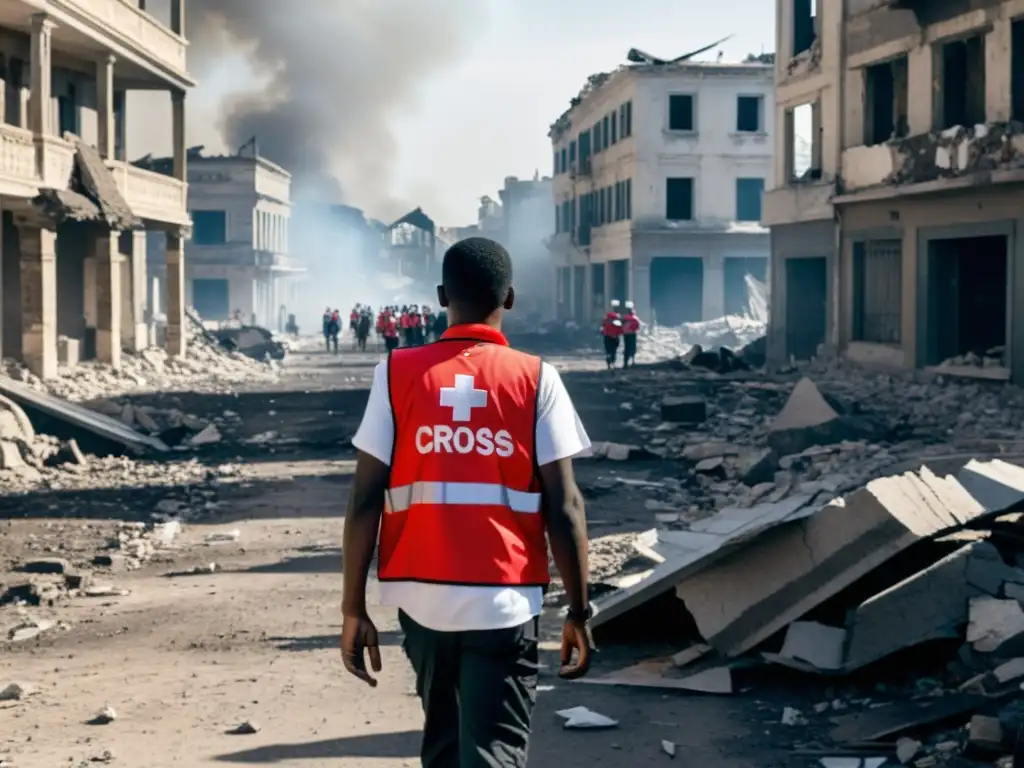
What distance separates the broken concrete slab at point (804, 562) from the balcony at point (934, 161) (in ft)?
46.2

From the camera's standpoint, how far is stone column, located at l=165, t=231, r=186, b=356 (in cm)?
3394

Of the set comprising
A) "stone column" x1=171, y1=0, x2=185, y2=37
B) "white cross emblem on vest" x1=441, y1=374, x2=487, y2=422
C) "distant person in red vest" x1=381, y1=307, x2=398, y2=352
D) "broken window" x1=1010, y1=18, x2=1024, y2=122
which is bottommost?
"white cross emblem on vest" x1=441, y1=374, x2=487, y2=422

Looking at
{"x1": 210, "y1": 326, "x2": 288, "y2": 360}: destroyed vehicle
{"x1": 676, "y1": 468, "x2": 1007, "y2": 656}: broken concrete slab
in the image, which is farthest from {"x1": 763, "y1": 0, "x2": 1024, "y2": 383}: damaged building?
{"x1": 210, "y1": 326, "x2": 288, "y2": 360}: destroyed vehicle

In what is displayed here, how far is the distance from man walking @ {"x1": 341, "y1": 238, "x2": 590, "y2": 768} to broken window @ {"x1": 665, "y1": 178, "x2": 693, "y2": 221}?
158 ft

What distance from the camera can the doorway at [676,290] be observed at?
171ft

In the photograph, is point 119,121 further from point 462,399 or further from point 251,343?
point 462,399

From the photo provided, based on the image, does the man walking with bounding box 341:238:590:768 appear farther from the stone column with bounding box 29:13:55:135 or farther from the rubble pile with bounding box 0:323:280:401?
the stone column with bounding box 29:13:55:135

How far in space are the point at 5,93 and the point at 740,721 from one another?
74.8 feet

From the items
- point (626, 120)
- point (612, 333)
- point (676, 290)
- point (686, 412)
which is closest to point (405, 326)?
point (612, 333)

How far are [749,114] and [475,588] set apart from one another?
48651 mm

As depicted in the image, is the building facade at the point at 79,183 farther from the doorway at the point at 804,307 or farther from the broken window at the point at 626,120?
the broken window at the point at 626,120

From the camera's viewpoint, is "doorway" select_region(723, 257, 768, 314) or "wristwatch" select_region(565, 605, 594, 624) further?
"doorway" select_region(723, 257, 768, 314)

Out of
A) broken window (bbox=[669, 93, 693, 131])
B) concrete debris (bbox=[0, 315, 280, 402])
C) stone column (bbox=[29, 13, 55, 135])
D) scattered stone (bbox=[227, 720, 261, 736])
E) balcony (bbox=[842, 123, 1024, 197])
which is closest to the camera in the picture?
scattered stone (bbox=[227, 720, 261, 736])

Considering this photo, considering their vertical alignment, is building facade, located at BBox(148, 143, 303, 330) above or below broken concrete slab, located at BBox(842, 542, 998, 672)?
above
